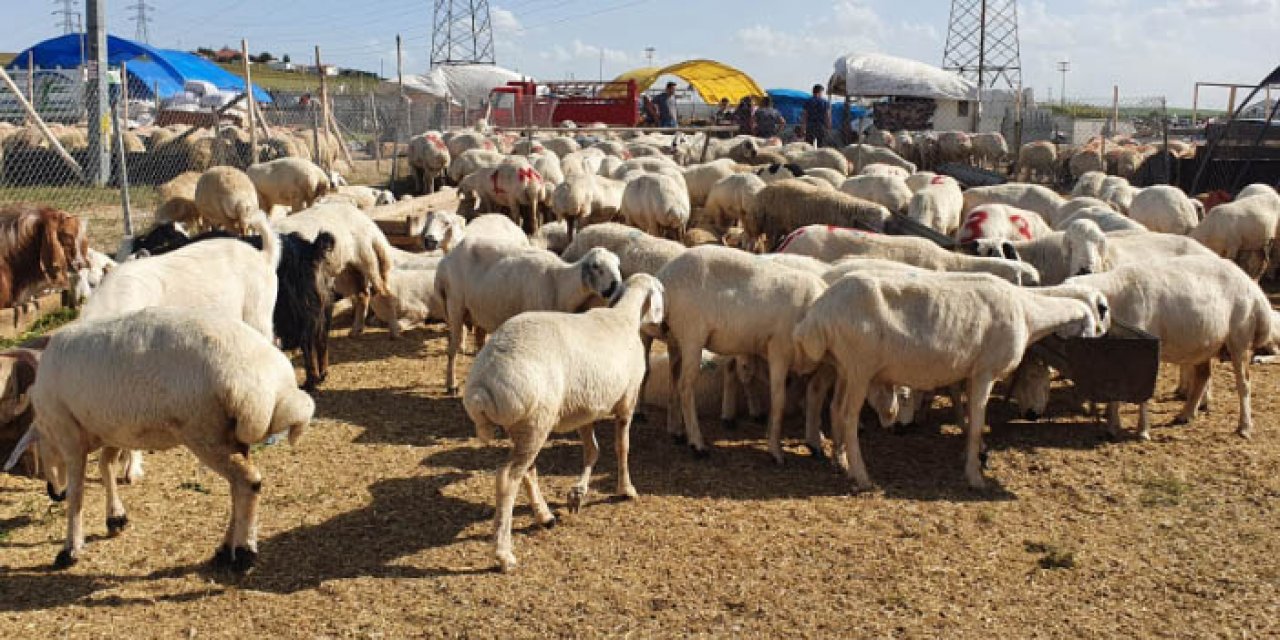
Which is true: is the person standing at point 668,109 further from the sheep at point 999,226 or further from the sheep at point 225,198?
the sheep at point 999,226

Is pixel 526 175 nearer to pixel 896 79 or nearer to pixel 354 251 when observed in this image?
pixel 354 251

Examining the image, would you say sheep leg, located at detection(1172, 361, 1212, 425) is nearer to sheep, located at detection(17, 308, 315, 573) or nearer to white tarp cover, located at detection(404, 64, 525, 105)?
sheep, located at detection(17, 308, 315, 573)

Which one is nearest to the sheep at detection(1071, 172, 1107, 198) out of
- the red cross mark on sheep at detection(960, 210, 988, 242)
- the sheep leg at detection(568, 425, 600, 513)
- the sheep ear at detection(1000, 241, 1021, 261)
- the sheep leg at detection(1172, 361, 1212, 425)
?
the red cross mark on sheep at detection(960, 210, 988, 242)

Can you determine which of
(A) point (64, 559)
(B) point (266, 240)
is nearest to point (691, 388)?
(B) point (266, 240)

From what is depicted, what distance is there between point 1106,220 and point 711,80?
167 feet

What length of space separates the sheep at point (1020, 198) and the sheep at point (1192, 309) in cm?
598

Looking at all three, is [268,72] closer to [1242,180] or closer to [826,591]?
[1242,180]

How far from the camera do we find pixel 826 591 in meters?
5.63

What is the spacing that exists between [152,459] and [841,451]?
474 centimetres

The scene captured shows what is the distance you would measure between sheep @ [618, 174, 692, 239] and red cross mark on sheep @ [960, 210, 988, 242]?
4.29 meters

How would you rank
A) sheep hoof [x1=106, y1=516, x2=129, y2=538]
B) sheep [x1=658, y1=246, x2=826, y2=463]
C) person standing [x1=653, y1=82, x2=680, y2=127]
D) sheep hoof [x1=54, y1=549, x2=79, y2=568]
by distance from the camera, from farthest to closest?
1. person standing [x1=653, y1=82, x2=680, y2=127]
2. sheep [x1=658, y1=246, x2=826, y2=463]
3. sheep hoof [x1=106, y1=516, x2=129, y2=538]
4. sheep hoof [x1=54, y1=549, x2=79, y2=568]

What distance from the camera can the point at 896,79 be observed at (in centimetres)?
4578

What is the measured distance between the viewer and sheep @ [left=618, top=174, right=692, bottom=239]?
595 inches

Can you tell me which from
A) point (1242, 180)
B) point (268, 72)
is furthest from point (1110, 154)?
point (268, 72)
